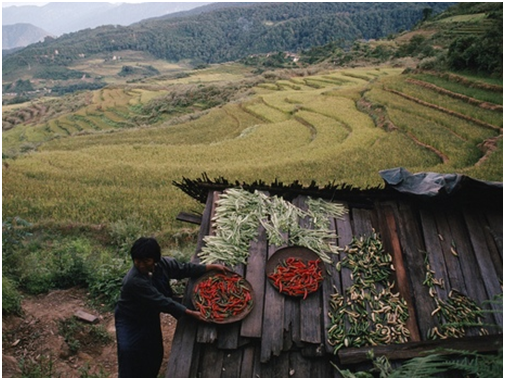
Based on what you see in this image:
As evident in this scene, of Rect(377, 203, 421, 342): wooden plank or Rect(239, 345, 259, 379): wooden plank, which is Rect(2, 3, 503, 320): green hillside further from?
Rect(377, 203, 421, 342): wooden plank

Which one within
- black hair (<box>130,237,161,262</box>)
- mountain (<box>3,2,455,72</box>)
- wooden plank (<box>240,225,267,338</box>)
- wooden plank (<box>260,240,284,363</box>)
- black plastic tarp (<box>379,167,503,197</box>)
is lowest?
mountain (<box>3,2,455,72</box>)

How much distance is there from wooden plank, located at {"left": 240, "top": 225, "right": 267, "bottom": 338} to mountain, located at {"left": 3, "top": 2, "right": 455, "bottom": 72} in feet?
342

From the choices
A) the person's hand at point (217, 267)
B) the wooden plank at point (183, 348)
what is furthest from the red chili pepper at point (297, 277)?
the wooden plank at point (183, 348)

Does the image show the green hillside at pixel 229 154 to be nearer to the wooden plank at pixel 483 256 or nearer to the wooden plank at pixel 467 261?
the wooden plank at pixel 467 261

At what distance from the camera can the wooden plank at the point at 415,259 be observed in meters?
2.98

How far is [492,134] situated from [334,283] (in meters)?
13.2

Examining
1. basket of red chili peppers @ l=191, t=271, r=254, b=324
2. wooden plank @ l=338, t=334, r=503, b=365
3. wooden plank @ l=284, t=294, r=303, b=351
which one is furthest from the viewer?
basket of red chili peppers @ l=191, t=271, r=254, b=324

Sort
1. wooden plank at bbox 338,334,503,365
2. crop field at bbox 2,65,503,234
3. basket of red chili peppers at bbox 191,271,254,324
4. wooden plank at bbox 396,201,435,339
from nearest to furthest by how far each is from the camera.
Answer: wooden plank at bbox 338,334,503,365
basket of red chili peppers at bbox 191,271,254,324
wooden plank at bbox 396,201,435,339
crop field at bbox 2,65,503,234

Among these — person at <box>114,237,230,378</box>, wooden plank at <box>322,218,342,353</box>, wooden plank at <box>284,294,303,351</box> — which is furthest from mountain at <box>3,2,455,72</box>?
person at <box>114,237,230,378</box>

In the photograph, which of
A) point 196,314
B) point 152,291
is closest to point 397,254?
point 196,314

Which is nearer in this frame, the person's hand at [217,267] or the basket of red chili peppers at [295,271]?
the basket of red chili peppers at [295,271]

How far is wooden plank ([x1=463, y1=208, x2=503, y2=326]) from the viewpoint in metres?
3.13

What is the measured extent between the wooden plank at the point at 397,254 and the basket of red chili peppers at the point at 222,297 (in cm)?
122

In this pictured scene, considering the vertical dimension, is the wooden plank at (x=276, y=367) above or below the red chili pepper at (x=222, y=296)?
below
